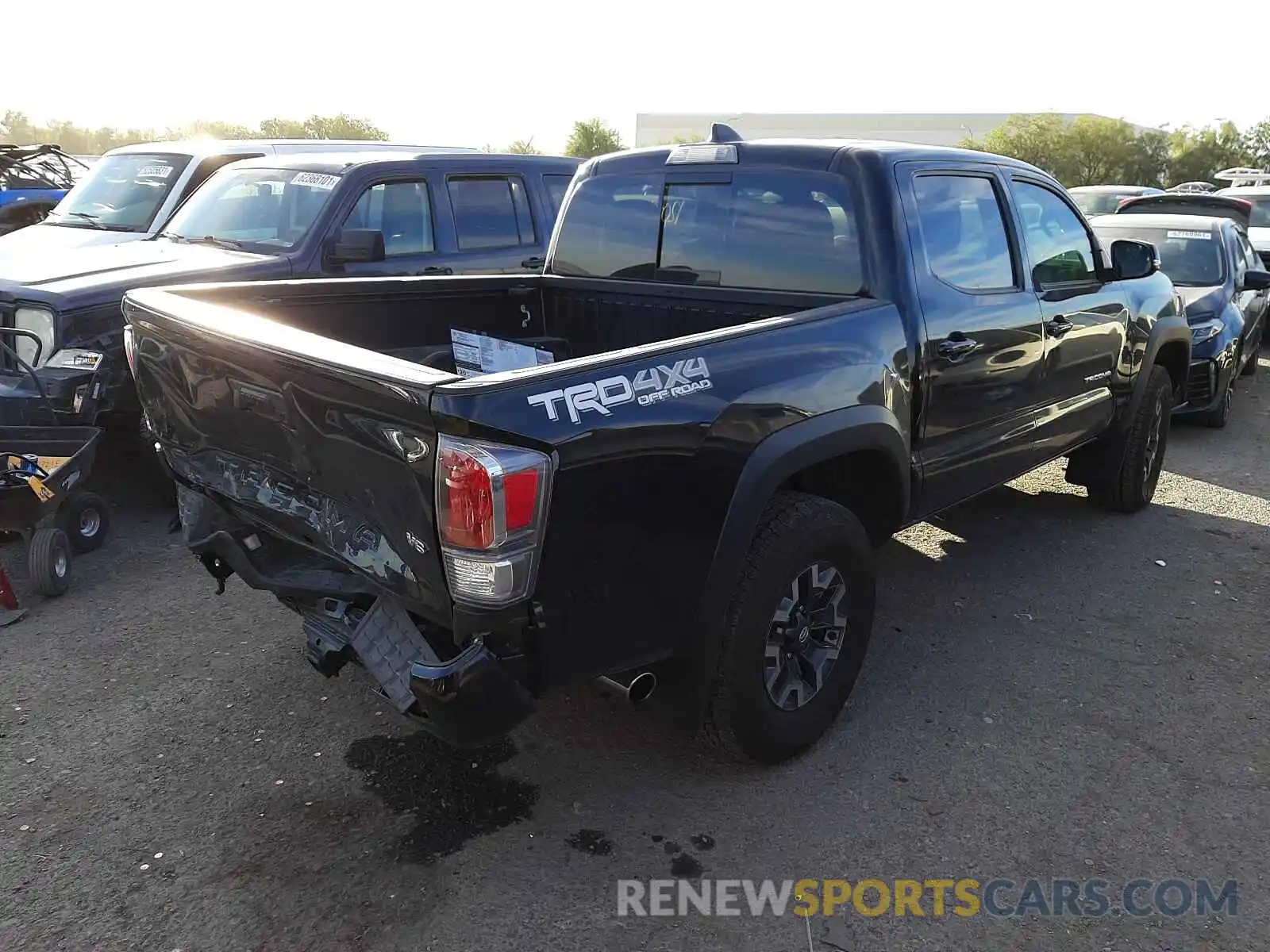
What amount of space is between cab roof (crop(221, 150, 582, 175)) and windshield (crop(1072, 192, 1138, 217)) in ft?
35.7

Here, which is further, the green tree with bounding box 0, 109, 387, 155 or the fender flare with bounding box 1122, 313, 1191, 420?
the green tree with bounding box 0, 109, 387, 155

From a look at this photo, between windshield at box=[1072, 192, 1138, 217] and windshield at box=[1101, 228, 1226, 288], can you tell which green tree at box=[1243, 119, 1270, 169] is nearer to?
windshield at box=[1072, 192, 1138, 217]

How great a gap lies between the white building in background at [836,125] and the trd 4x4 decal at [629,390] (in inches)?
2505

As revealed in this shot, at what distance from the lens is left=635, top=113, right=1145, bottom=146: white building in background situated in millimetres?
65812

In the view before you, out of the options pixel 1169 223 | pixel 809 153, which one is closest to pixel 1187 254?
pixel 1169 223

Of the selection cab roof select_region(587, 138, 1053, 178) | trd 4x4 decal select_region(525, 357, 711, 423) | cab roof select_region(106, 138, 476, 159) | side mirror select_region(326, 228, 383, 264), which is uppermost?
cab roof select_region(587, 138, 1053, 178)

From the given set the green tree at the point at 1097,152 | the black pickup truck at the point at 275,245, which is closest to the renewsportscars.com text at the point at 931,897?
the black pickup truck at the point at 275,245

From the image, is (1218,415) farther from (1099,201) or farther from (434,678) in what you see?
(1099,201)

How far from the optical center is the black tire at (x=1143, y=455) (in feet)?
18.3

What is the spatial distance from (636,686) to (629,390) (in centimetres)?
86

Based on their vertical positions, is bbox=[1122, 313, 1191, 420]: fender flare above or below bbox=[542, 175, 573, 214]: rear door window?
below

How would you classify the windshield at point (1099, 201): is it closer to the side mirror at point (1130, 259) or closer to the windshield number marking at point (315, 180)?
the side mirror at point (1130, 259)

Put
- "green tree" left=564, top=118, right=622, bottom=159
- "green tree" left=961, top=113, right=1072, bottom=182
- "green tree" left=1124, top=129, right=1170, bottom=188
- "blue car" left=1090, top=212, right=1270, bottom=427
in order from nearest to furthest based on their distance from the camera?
1. "blue car" left=1090, top=212, right=1270, bottom=427
2. "green tree" left=961, top=113, right=1072, bottom=182
3. "green tree" left=1124, top=129, right=1170, bottom=188
4. "green tree" left=564, top=118, right=622, bottom=159

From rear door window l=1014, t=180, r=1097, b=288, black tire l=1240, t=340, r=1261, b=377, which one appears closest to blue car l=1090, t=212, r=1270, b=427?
black tire l=1240, t=340, r=1261, b=377
